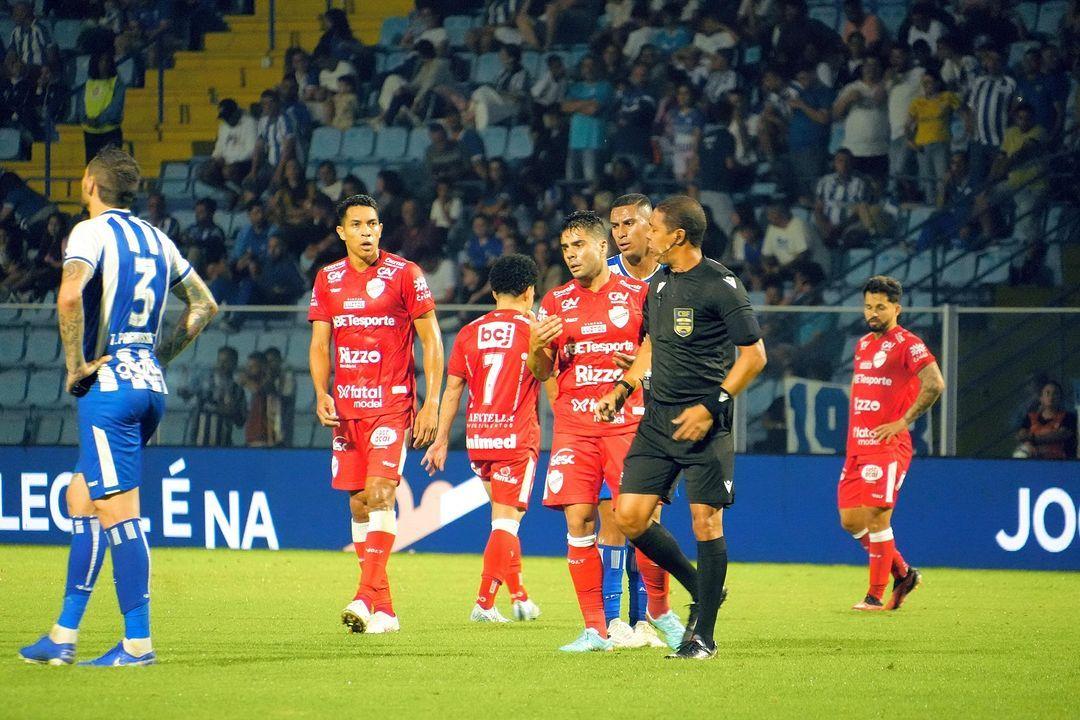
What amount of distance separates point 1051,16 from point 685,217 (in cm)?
1335

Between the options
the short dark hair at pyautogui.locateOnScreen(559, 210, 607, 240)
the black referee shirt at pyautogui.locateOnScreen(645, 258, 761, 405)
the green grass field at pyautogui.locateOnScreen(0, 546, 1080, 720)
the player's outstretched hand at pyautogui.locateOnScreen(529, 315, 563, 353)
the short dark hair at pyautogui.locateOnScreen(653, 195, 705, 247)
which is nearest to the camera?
the green grass field at pyautogui.locateOnScreen(0, 546, 1080, 720)

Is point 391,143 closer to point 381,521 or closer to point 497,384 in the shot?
point 497,384

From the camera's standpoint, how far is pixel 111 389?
7047 mm

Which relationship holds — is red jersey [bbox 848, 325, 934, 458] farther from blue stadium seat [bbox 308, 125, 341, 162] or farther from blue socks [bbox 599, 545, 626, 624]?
blue stadium seat [bbox 308, 125, 341, 162]

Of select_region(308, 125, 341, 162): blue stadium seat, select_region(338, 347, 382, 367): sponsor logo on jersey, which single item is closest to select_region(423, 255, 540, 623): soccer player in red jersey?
select_region(338, 347, 382, 367): sponsor logo on jersey

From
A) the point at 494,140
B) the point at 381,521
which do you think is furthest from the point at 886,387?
the point at 494,140

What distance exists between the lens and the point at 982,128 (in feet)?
60.0

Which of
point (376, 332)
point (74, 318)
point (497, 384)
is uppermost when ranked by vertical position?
point (74, 318)

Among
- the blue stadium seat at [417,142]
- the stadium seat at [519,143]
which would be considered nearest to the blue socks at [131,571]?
the stadium seat at [519,143]

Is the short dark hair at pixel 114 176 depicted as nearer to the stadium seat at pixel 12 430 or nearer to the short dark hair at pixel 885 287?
the short dark hair at pixel 885 287

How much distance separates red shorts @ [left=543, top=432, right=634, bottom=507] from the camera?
8.22 m

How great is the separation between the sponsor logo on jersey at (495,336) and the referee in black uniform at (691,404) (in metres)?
2.35

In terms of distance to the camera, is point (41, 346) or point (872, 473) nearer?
point (872, 473)

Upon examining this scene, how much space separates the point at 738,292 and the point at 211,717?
10.0 ft
